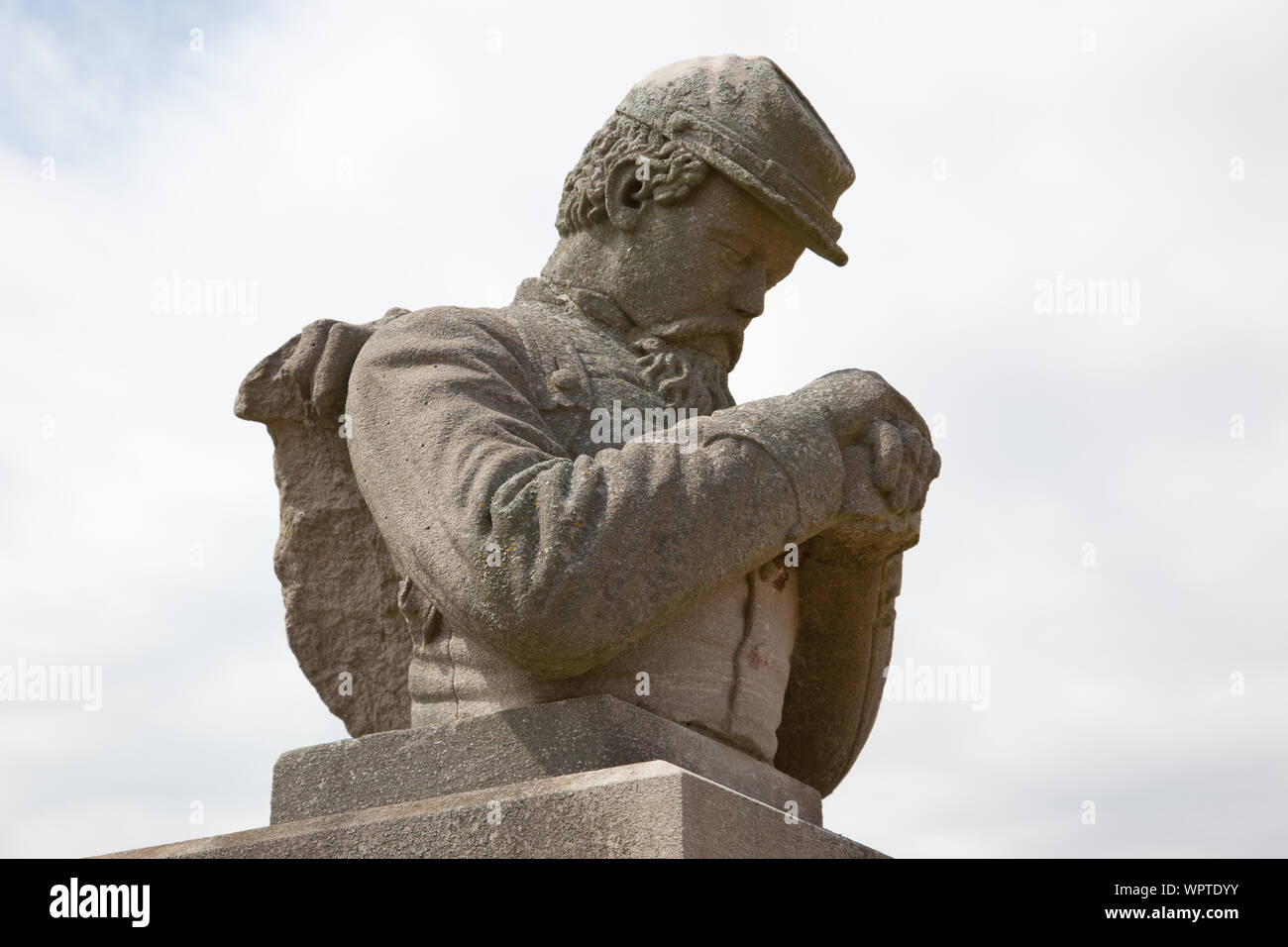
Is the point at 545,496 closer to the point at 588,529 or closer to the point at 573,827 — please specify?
the point at 588,529

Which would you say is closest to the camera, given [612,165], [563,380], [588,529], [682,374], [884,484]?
[588,529]

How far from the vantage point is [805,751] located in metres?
7.52

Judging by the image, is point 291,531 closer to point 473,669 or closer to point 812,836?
point 473,669

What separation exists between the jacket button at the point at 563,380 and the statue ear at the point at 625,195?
74 cm

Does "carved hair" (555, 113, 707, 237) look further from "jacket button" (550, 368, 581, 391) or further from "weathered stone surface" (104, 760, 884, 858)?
"weathered stone surface" (104, 760, 884, 858)

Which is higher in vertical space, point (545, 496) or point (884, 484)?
point (884, 484)

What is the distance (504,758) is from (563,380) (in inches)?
52.2

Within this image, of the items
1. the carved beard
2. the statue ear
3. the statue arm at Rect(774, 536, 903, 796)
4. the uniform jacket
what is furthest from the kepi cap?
the statue arm at Rect(774, 536, 903, 796)

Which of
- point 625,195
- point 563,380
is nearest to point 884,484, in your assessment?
point 563,380

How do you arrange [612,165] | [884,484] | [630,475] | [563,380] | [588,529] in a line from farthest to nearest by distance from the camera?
[612,165] → [563,380] → [884,484] → [630,475] → [588,529]

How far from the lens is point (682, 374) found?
23.9 ft

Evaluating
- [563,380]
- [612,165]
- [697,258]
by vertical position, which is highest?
[612,165]

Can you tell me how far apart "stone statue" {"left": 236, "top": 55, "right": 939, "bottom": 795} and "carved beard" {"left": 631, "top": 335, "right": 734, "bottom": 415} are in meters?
0.01
